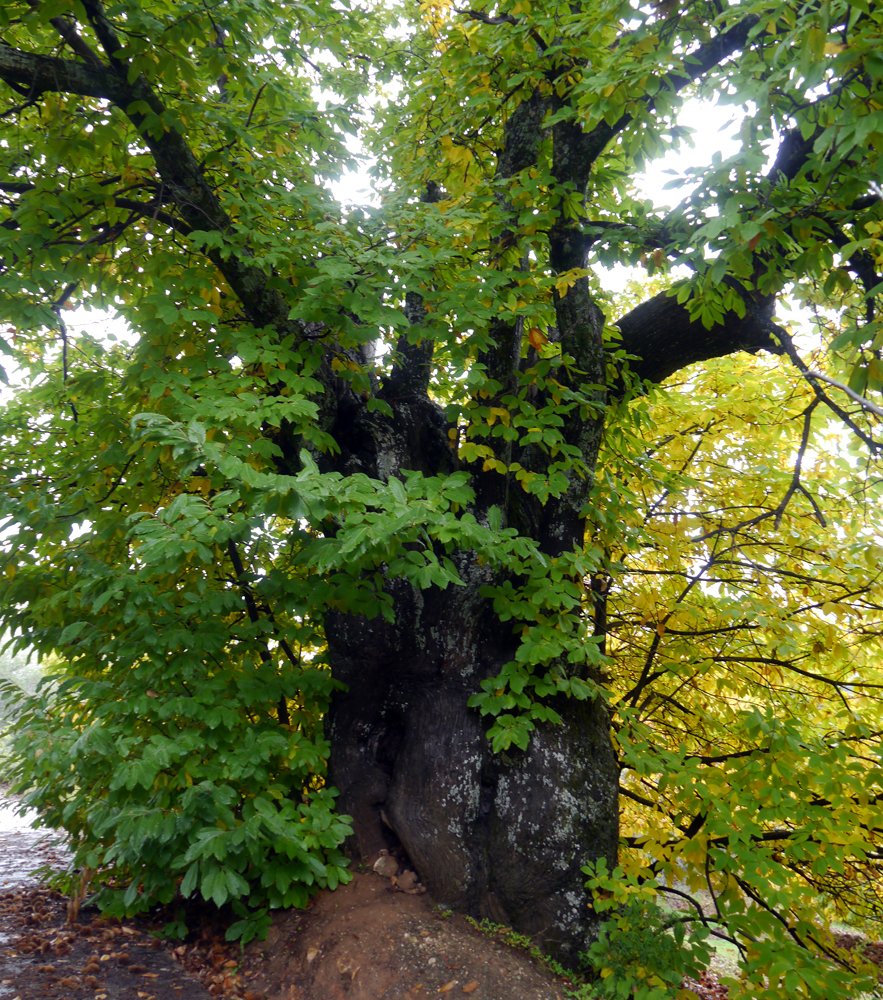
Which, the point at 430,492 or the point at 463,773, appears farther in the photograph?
the point at 463,773

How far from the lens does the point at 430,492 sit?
10.2 ft

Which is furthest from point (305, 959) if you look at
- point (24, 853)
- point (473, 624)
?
point (24, 853)

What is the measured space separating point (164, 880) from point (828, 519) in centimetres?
460

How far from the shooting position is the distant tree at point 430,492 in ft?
10.1

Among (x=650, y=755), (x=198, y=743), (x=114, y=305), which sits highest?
(x=114, y=305)

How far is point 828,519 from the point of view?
185 inches

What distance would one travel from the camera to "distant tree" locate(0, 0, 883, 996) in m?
3.09

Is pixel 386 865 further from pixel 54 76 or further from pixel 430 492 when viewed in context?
pixel 54 76

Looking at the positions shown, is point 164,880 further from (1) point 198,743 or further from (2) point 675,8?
(2) point 675,8

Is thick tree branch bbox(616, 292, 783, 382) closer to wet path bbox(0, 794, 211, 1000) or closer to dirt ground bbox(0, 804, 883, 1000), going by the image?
dirt ground bbox(0, 804, 883, 1000)

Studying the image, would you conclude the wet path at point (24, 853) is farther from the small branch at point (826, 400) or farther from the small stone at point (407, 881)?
the small branch at point (826, 400)

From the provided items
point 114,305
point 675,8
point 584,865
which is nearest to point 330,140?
point 114,305

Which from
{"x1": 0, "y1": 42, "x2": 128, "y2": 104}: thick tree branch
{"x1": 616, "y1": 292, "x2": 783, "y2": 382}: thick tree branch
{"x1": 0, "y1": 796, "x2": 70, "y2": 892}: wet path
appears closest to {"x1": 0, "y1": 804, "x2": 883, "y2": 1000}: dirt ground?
{"x1": 0, "y1": 796, "x2": 70, "y2": 892}: wet path

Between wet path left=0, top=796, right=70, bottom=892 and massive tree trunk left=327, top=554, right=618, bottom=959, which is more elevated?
massive tree trunk left=327, top=554, right=618, bottom=959
